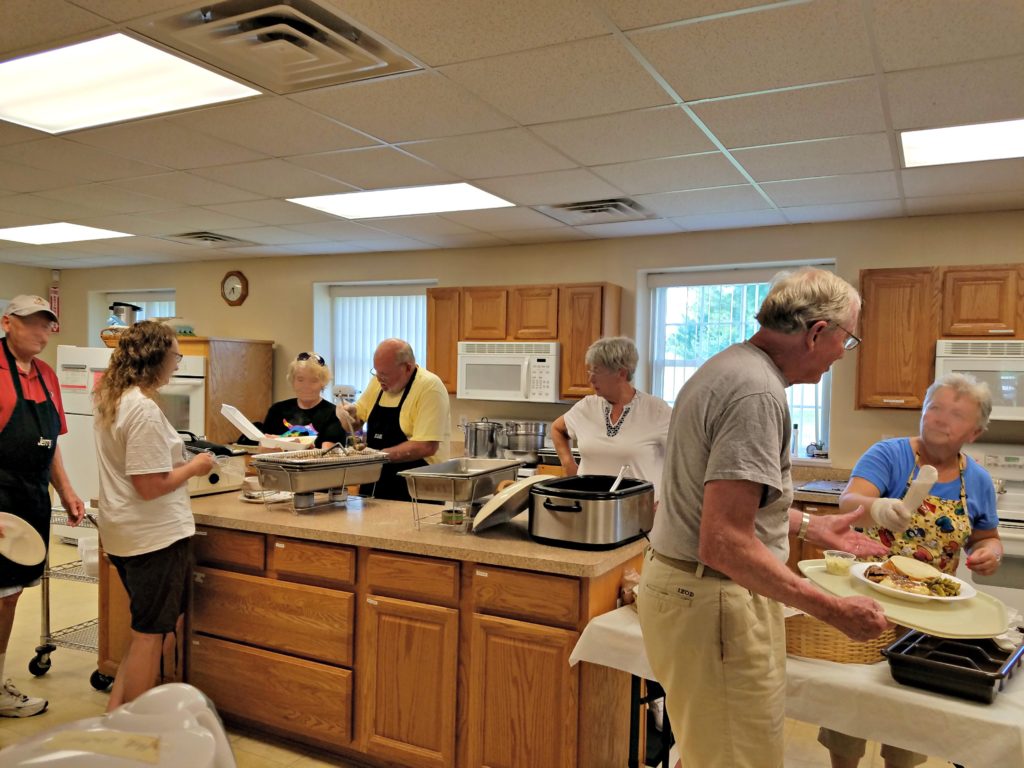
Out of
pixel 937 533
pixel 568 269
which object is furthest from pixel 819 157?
pixel 568 269

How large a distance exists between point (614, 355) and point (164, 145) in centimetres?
223

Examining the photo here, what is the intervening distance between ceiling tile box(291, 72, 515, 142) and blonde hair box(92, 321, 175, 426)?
103 cm

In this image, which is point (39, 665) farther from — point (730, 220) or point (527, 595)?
point (730, 220)

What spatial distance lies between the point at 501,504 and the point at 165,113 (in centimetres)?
204

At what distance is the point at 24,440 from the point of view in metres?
2.96

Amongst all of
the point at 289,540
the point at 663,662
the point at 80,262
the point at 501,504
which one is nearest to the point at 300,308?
the point at 80,262

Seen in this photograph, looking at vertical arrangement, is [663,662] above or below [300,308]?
below

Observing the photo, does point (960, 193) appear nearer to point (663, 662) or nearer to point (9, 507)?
point (663, 662)

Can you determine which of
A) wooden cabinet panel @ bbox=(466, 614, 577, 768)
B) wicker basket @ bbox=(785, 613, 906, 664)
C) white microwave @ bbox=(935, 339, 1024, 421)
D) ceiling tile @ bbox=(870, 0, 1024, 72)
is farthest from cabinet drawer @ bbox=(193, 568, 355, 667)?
white microwave @ bbox=(935, 339, 1024, 421)

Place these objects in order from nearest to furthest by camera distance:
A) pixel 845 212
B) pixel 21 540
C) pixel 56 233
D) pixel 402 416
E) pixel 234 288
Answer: pixel 21 540 < pixel 402 416 < pixel 845 212 < pixel 56 233 < pixel 234 288

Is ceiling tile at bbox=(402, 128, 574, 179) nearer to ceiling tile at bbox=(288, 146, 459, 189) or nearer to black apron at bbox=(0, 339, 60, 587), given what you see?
ceiling tile at bbox=(288, 146, 459, 189)

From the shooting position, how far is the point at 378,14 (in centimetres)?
213

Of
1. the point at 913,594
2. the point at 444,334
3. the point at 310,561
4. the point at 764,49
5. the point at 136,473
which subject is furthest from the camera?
the point at 444,334

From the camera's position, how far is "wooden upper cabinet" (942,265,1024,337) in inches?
158
